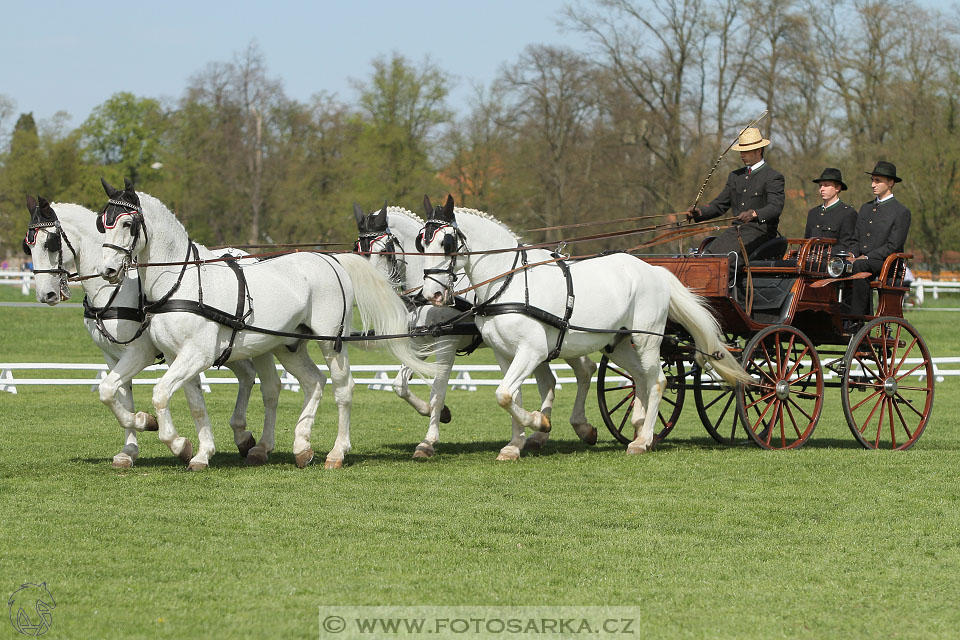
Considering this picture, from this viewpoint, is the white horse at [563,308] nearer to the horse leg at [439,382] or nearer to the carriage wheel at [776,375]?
the carriage wheel at [776,375]

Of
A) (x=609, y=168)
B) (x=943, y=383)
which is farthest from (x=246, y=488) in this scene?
(x=609, y=168)

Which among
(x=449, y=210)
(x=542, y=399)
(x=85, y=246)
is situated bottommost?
(x=542, y=399)

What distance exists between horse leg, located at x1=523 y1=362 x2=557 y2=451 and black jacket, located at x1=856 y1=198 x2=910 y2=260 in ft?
10.1

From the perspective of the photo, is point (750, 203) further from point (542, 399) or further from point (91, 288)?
point (91, 288)

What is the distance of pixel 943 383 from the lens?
20.5 metres

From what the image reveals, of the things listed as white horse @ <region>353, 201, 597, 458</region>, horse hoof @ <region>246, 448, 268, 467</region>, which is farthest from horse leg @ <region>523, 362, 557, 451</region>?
horse hoof @ <region>246, 448, 268, 467</region>

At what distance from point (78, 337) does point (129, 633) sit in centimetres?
2143

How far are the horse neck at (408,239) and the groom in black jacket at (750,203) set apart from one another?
2470mm

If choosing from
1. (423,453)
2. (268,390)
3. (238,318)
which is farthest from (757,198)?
(238,318)

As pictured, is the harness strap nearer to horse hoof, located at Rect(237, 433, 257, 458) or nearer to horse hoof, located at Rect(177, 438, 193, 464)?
horse hoof, located at Rect(177, 438, 193, 464)

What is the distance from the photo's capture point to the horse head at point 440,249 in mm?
9227

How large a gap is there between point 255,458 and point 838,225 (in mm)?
5792

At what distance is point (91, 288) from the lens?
29.2ft

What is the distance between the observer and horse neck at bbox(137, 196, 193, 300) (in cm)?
867
